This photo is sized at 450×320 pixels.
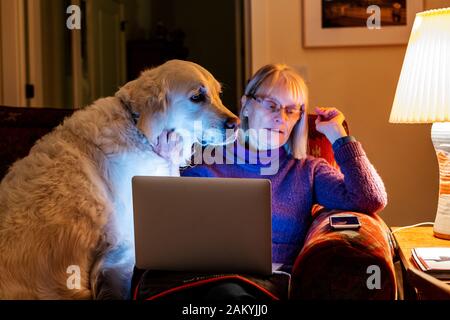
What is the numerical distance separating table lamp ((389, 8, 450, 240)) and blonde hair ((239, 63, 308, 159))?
0.31 m

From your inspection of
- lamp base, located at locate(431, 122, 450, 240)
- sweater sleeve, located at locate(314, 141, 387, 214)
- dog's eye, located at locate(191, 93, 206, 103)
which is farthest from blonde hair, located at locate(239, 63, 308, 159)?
lamp base, located at locate(431, 122, 450, 240)

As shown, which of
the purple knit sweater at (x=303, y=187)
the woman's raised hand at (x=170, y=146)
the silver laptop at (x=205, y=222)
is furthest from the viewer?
the purple knit sweater at (x=303, y=187)

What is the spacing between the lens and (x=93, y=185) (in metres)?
1.41

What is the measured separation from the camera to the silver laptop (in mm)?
1241

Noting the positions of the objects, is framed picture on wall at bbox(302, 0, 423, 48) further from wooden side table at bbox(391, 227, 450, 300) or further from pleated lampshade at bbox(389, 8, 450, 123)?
wooden side table at bbox(391, 227, 450, 300)

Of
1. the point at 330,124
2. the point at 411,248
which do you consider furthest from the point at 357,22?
the point at 411,248

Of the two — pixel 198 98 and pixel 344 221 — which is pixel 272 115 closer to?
pixel 198 98

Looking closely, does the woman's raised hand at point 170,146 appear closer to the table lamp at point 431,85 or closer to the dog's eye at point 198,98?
the dog's eye at point 198,98

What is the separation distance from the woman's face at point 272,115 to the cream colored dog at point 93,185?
0.59 feet

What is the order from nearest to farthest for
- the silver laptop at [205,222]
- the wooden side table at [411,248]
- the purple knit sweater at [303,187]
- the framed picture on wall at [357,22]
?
A: the wooden side table at [411,248], the silver laptop at [205,222], the purple knit sweater at [303,187], the framed picture on wall at [357,22]

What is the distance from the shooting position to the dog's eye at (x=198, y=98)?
5.15ft

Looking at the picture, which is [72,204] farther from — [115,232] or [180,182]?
Result: [180,182]

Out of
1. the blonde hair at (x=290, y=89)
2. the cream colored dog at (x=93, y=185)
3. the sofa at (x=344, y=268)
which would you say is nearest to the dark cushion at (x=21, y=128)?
the cream colored dog at (x=93, y=185)
